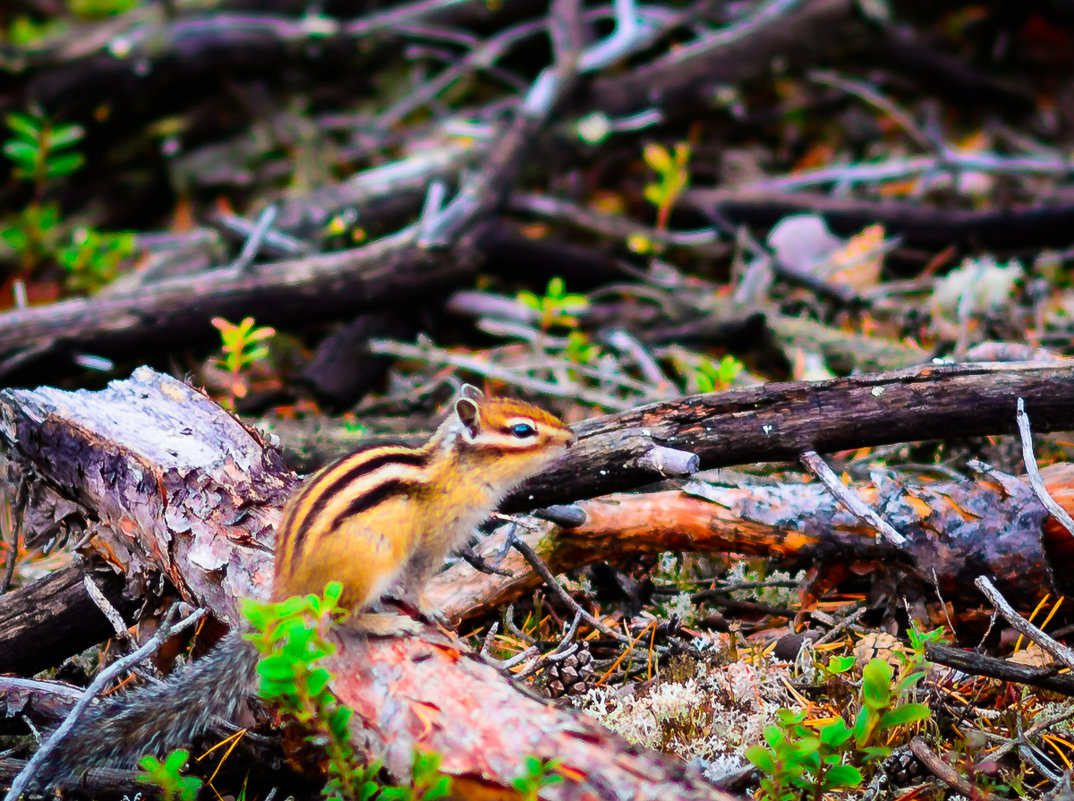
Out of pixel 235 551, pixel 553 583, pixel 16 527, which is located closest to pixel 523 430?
pixel 553 583

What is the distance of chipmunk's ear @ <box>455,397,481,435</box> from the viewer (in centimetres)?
315

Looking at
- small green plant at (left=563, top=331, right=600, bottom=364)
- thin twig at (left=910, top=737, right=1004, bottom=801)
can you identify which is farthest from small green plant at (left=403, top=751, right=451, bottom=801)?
small green plant at (left=563, top=331, right=600, bottom=364)

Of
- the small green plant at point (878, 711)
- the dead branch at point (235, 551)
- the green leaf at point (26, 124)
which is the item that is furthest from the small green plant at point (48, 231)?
the small green plant at point (878, 711)

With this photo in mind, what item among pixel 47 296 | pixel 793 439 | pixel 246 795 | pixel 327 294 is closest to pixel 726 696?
pixel 793 439

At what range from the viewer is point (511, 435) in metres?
3.18

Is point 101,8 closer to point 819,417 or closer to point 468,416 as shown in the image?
point 468,416

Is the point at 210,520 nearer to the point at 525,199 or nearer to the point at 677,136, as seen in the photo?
the point at 525,199

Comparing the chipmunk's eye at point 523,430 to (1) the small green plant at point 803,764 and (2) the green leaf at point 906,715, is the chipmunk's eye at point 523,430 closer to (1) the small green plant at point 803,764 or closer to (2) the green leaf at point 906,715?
(1) the small green plant at point 803,764

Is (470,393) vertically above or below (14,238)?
above

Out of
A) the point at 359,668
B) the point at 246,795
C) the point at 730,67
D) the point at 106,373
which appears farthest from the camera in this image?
the point at 730,67

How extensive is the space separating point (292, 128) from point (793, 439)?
5686 millimetres

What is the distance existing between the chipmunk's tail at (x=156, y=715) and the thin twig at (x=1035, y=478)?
2413 millimetres

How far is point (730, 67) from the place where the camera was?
7.36 meters

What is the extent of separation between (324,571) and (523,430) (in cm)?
82
